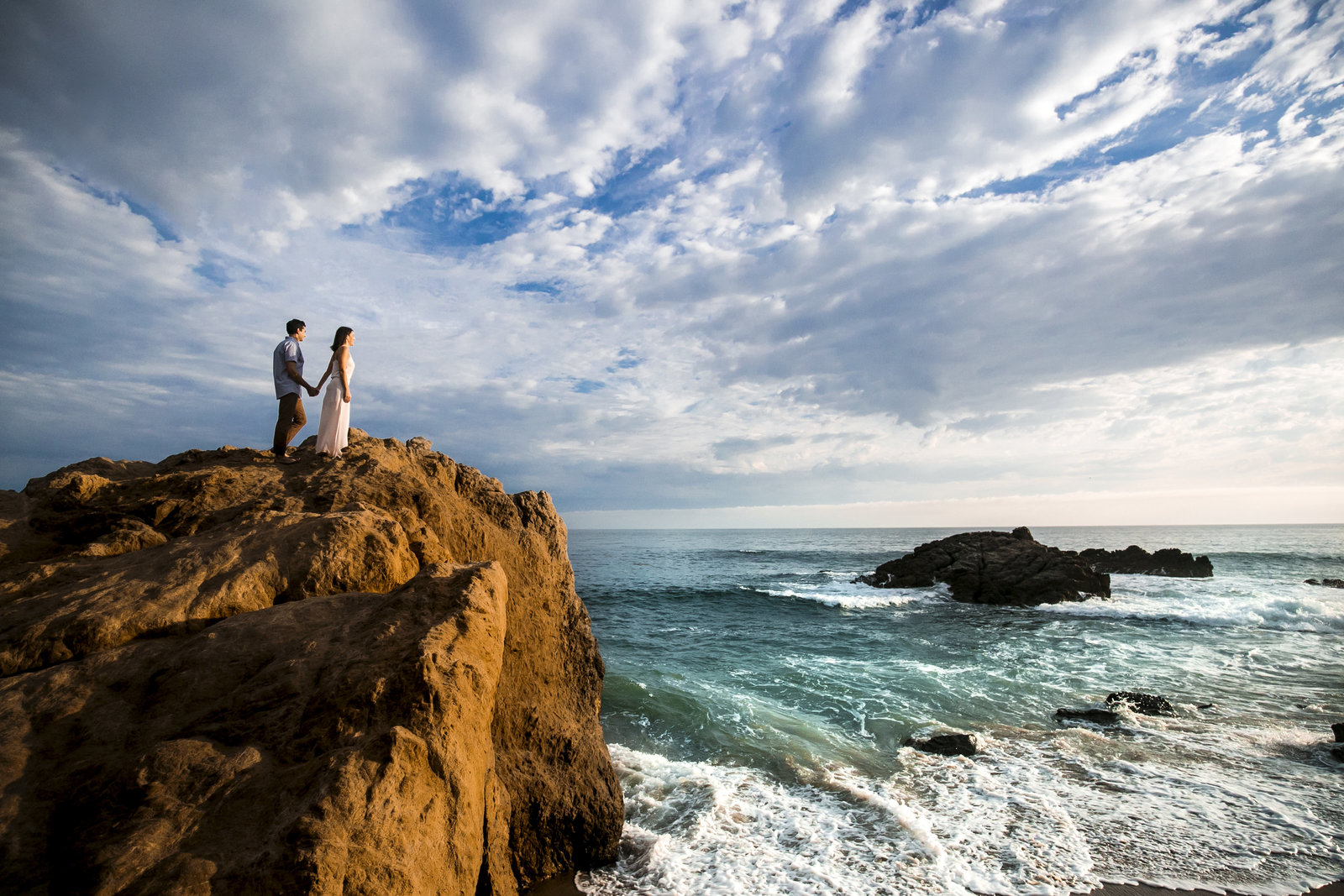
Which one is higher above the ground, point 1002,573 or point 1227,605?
point 1002,573

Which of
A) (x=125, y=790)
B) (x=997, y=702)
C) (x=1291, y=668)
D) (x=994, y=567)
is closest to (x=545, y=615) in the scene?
(x=125, y=790)

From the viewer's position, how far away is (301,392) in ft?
23.3

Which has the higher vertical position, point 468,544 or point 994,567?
point 468,544

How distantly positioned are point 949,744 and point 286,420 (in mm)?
10334

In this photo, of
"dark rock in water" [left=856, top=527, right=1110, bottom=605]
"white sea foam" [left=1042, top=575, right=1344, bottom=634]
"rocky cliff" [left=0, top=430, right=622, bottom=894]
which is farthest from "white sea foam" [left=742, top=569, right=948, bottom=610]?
"rocky cliff" [left=0, top=430, right=622, bottom=894]

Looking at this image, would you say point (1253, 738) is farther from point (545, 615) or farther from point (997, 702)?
point (545, 615)

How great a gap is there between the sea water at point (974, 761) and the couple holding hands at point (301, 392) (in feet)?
18.0

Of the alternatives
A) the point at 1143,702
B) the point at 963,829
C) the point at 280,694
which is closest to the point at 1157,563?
the point at 1143,702

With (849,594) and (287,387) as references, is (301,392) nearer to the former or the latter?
(287,387)

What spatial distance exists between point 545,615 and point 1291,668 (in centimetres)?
1808

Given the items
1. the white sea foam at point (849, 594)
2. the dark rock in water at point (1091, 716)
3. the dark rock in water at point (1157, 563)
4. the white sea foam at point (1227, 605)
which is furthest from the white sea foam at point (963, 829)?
the dark rock in water at point (1157, 563)

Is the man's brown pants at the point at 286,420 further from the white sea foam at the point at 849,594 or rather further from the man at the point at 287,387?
the white sea foam at the point at 849,594

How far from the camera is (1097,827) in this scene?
646 cm

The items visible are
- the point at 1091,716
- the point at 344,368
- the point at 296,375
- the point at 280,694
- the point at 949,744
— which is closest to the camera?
the point at 280,694
